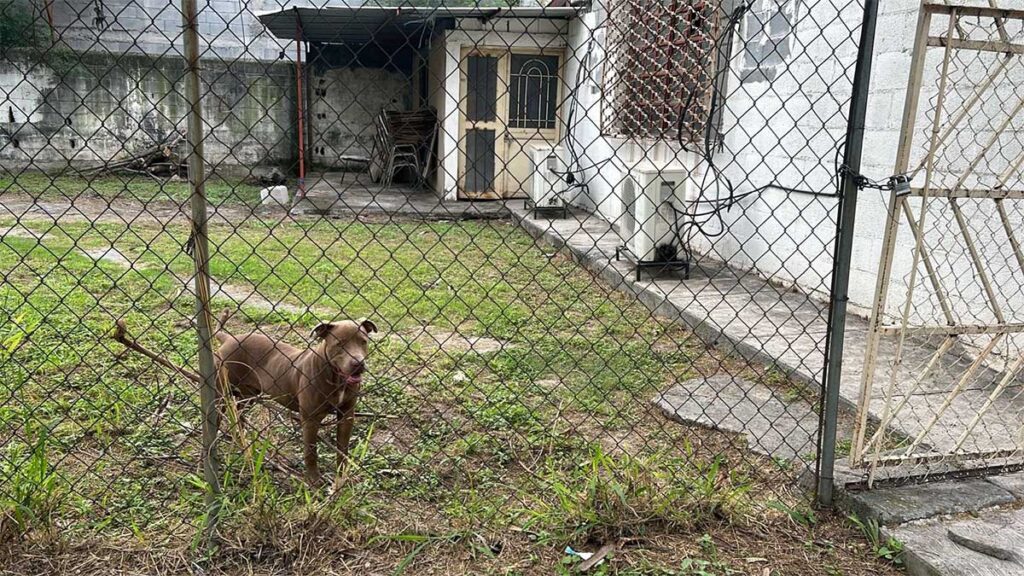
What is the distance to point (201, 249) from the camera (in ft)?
6.11

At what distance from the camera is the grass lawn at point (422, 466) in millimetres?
2039

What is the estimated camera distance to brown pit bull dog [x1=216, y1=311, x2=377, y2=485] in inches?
91.1

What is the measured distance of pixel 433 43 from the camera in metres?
11.2

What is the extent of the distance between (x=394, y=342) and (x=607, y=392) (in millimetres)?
1306

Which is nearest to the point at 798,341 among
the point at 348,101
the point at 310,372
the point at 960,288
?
the point at 960,288

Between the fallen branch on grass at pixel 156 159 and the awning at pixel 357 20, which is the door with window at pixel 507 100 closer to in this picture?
the awning at pixel 357 20

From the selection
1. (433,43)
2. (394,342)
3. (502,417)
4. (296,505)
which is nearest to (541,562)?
(296,505)

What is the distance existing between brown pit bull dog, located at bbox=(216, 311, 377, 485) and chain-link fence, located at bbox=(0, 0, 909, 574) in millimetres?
11

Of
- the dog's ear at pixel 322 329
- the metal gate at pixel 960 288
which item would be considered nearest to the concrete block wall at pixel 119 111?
the metal gate at pixel 960 288

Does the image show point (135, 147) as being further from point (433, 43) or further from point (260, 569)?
point (260, 569)

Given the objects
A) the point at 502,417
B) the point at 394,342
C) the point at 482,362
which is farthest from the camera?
the point at 394,342

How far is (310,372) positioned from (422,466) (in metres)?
0.57

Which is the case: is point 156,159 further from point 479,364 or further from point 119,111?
point 479,364

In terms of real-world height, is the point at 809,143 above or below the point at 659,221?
above
